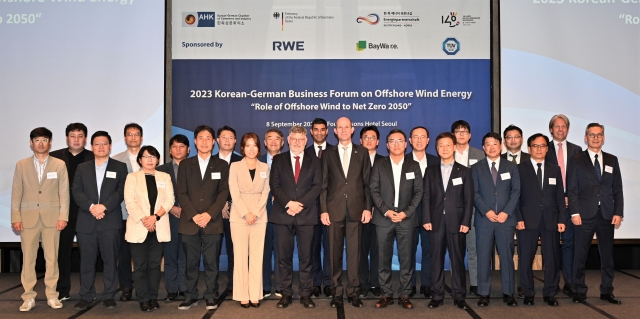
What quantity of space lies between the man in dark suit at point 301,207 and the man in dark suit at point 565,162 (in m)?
2.37

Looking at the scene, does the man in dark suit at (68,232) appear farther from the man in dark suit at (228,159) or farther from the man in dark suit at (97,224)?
the man in dark suit at (228,159)

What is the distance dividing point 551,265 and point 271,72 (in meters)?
3.66

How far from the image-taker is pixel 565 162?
5.31 m

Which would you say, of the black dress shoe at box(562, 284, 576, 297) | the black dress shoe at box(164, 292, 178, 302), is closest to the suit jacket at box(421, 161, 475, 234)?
the black dress shoe at box(562, 284, 576, 297)

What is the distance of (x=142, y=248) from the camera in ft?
14.7

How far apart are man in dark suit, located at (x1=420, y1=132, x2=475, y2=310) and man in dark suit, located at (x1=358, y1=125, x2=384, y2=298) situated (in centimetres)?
62

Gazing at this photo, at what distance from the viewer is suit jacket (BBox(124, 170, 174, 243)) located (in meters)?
4.42

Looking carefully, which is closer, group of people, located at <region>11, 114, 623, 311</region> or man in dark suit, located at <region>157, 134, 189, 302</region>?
group of people, located at <region>11, 114, 623, 311</region>

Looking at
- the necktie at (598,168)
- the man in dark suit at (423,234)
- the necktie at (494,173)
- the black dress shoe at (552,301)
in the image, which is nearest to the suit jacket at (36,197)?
the man in dark suit at (423,234)

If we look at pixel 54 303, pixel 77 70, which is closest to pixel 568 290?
pixel 54 303

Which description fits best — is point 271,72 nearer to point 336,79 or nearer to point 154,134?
point 336,79

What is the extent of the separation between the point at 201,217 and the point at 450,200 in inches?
83.4

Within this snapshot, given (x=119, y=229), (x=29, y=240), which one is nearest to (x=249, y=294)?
(x=119, y=229)

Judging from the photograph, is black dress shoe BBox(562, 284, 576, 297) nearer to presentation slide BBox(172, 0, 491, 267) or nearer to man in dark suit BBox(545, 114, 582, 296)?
man in dark suit BBox(545, 114, 582, 296)
